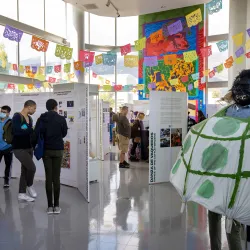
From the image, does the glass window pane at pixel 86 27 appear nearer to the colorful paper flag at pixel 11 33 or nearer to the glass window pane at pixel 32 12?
the glass window pane at pixel 32 12

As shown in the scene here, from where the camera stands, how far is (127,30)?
1576 centimetres

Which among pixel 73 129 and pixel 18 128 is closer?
pixel 18 128

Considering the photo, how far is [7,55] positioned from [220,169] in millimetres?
11978

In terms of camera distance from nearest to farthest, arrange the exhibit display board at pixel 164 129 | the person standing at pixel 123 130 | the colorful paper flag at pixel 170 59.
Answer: the exhibit display board at pixel 164 129
the person standing at pixel 123 130
the colorful paper flag at pixel 170 59

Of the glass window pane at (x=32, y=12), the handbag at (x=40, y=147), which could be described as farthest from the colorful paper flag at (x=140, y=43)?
the glass window pane at (x=32, y=12)

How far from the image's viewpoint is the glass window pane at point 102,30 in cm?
1549

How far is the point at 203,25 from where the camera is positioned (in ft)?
40.7

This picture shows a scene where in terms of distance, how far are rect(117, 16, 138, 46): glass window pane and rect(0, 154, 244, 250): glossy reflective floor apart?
36.5 feet

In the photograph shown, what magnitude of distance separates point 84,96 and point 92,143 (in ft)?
12.2

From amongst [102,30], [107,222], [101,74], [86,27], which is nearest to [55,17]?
[86,27]

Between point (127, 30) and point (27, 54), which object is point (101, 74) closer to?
point (127, 30)

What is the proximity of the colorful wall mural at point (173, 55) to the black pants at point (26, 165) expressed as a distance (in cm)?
747

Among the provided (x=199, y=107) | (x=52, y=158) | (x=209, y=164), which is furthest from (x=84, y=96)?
(x=199, y=107)

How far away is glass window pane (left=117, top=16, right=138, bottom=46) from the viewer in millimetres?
15305
